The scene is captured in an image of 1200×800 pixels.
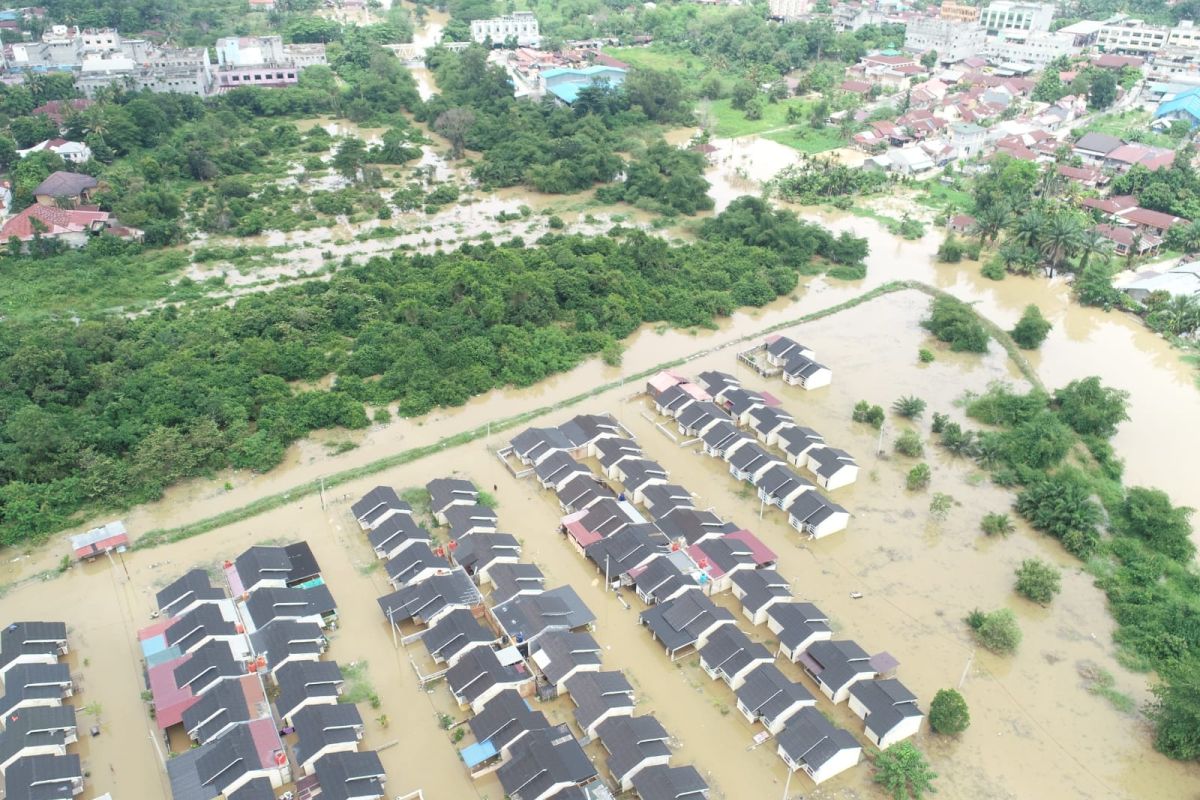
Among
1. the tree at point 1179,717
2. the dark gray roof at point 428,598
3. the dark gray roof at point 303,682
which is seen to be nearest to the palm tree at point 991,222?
the tree at point 1179,717

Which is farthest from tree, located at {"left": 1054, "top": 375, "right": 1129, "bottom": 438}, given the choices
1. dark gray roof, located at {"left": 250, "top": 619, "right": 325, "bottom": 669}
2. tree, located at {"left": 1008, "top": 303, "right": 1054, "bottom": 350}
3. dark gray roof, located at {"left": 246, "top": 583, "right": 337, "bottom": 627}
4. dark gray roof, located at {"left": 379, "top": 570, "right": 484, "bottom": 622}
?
dark gray roof, located at {"left": 250, "top": 619, "right": 325, "bottom": 669}

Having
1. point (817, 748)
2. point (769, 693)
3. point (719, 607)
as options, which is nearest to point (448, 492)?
point (719, 607)

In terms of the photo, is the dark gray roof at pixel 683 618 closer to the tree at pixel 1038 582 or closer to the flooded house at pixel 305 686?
the flooded house at pixel 305 686

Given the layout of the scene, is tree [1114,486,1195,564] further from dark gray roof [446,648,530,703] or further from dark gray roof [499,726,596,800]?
dark gray roof [446,648,530,703]

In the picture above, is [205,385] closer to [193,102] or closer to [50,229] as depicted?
[50,229]

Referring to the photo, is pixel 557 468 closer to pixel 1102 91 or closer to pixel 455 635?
pixel 455 635

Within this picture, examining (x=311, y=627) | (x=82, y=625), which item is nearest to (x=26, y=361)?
(x=82, y=625)
